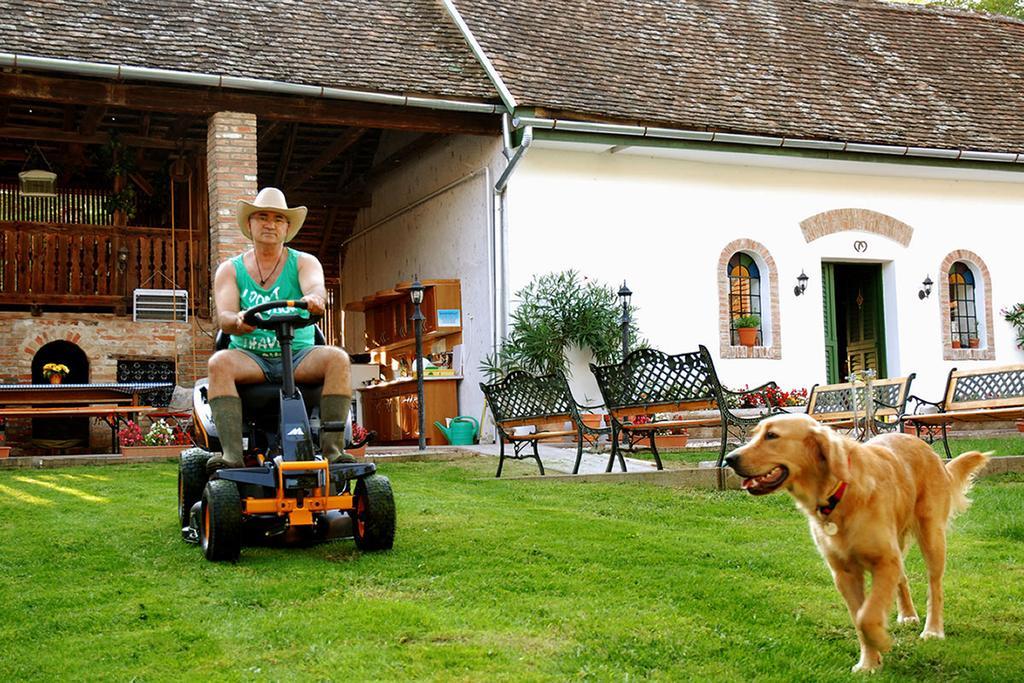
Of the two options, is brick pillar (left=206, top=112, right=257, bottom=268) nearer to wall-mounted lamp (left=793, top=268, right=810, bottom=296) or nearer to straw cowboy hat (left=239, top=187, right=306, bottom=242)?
straw cowboy hat (left=239, top=187, right=306, bottom=242)

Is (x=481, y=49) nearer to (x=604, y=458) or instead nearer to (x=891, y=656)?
(x=604, y=458)

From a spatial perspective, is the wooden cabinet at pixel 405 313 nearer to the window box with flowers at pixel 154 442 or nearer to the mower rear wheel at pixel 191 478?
the window box with flowers at pixel 154 442

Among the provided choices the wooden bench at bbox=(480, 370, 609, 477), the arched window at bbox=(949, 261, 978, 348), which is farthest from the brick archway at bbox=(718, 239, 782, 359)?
the wooden bench at bbox=(480, 370, 609, 477)

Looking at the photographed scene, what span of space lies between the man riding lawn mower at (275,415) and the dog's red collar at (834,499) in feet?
8.00

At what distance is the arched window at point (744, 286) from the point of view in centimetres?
1770

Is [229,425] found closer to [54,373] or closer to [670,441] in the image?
[670,441]

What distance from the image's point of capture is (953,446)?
13266 millimetres

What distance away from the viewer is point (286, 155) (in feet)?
62.6

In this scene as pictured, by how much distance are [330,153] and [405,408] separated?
167 inches

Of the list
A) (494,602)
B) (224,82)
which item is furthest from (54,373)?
(494,602)

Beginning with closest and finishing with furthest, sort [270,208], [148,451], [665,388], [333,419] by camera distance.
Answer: [333,419] → [270,208] → [665,388] → [148,451]

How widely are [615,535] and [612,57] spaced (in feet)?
38.6

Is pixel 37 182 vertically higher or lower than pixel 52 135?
lower

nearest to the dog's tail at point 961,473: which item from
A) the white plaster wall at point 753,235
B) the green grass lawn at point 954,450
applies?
the green grass lawn at point 954,450
